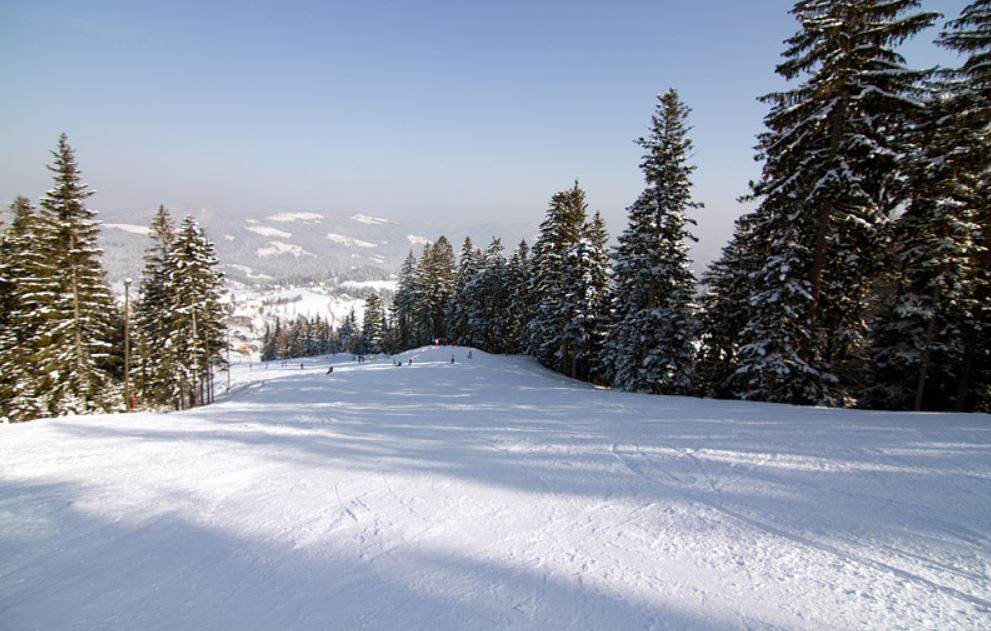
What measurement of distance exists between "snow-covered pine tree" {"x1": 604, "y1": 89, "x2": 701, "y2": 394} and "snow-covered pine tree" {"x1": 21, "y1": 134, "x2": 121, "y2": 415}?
88.2ft

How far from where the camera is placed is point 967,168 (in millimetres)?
14656

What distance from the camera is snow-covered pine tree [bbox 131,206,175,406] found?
26359mm

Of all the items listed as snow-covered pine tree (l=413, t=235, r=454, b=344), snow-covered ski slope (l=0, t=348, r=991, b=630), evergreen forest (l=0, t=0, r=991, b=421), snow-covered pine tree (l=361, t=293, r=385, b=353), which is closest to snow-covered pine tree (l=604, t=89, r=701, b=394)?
evergreen forest (l=0, t=0, r=991, b=421)

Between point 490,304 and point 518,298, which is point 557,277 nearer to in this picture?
point 518,298

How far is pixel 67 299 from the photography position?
2086 cm

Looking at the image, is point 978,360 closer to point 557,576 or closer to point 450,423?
point 450,423

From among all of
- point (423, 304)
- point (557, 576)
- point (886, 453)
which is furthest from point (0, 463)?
point (423, 304)

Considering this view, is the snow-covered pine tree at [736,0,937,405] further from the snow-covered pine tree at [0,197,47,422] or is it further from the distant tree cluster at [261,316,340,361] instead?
the distant tree cluster at [261,316,340,361]

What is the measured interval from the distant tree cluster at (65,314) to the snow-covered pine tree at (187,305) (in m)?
0.06

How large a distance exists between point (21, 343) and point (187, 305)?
23.6ft

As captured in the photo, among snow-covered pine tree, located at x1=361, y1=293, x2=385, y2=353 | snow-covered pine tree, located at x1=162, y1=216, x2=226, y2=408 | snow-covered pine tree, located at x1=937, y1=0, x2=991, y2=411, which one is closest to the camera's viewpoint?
snow-covered pine tree, located at x1=937, y1=0, x2=991, y2=411

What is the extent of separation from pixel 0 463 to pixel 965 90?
1047 inches

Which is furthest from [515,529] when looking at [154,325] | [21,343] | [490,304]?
[490,304]

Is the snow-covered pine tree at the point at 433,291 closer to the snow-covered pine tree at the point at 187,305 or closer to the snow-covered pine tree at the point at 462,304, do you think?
the snow-covered pine tree at the point at 462,304
